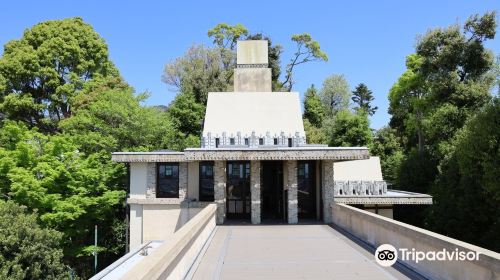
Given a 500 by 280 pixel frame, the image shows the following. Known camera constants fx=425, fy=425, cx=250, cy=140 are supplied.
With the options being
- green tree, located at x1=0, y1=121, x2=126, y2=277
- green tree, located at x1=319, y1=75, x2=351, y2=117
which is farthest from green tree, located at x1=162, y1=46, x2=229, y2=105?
green tree, located at x1=0, y1=121, x2=126, y2=277

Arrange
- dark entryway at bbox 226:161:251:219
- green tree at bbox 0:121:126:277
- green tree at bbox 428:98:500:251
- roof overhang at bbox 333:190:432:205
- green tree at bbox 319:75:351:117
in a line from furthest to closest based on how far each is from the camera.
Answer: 1. green tree at bbox 319:75:351:117
2. green tree at bbox 0:121:126:277
3. roof overhang at bbox 333:190:432:205
4. dark entryway at bbox 226:161:251:219
5. green tree at bbox 428:98:500:251

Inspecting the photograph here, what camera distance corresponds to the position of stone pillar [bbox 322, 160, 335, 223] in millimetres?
14930

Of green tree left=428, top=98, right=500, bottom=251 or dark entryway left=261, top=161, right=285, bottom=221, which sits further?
dark entryway left=261, top=161, right=285, bottom=221

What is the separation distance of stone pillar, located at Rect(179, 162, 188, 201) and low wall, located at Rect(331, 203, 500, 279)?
7477mm

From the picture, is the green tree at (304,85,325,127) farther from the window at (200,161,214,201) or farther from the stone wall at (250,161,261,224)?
the stone wall at (250,161,261,224)

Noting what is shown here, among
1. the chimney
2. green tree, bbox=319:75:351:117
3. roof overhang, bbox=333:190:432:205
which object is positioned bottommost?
roof overhang, bbox=333:190:432:205

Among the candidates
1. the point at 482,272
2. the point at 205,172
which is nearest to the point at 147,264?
the point at 482,272

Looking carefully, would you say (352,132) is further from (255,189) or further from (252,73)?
(255,189)

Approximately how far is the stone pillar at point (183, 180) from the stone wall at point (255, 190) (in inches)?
126

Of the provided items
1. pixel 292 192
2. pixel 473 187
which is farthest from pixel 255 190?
pixel 473 187

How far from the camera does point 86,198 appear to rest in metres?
20.2

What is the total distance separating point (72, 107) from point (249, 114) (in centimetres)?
1545

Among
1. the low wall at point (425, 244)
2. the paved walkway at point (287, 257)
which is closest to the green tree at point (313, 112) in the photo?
the paved walkway at point (287, 257)

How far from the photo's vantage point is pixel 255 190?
49.5ft
